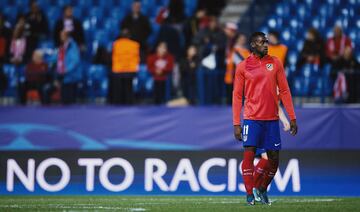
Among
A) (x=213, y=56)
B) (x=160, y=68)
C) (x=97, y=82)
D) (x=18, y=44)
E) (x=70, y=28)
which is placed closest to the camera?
(x=97, y=82)

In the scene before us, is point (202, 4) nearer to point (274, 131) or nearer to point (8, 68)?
point (8, 68)

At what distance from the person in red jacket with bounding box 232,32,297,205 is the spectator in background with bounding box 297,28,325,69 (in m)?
6.93

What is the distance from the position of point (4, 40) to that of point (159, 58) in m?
3.80

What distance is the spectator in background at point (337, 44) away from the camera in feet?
58.6

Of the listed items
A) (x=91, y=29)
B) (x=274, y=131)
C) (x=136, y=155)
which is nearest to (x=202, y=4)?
(x=91, y=29)

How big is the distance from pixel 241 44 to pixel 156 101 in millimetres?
1869

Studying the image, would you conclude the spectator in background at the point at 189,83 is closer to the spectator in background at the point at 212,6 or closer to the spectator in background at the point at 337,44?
the spectator in background at the point at 337,44

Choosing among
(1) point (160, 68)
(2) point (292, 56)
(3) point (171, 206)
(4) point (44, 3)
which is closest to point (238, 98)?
(3) point (171, 206)

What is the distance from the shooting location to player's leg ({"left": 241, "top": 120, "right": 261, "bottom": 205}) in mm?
11008

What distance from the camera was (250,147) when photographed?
11.1 m

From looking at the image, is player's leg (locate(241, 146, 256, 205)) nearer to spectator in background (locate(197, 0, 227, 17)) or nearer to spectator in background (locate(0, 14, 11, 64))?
spectator in background (locate(0, 14, 11, 64))

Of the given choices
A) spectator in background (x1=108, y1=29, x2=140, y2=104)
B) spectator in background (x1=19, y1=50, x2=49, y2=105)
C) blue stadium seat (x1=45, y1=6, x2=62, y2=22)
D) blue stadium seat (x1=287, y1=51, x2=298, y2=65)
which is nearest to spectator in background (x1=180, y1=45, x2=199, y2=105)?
spectator in background (x1=108, y1=29, x2=140, y2=104)

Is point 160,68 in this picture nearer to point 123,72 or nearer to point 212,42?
point 123,72

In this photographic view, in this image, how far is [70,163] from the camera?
15.7 metres
